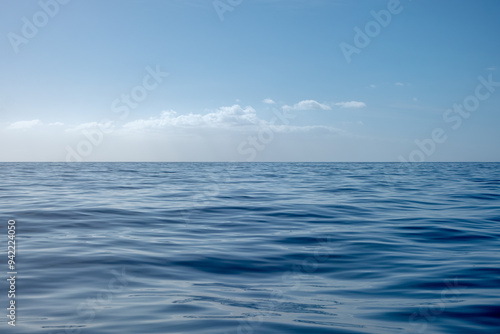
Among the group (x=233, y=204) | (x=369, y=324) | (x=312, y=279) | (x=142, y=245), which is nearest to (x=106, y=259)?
(x=142, y=245)

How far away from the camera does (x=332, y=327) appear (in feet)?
15.4

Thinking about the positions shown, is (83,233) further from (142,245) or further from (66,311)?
(66,311)

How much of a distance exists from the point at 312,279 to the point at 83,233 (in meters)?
5.62

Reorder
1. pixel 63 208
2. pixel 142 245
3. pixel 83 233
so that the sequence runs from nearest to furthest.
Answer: pixel 142 245
pixel 83 233
pixel 63 208

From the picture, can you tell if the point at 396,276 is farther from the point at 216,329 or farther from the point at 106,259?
the point at 106,259

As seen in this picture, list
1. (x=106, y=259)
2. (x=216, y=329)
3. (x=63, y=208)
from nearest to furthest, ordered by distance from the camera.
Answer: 1. (x=216, y=329)
2. (x=106, y=259)
3. (x=63, y=208)

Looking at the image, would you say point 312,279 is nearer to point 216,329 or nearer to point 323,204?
point 216,329

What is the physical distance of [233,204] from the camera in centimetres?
1608

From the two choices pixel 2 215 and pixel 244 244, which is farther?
pixel 2 215

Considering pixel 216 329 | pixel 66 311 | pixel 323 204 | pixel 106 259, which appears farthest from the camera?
pixel 323 204

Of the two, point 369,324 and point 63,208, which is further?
point 63,208

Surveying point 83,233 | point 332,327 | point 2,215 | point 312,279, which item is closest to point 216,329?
point 332,327

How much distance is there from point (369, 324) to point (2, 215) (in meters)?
10.7

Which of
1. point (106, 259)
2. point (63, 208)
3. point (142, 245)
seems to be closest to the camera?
point (106, 259)
